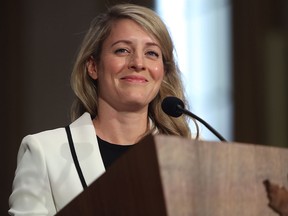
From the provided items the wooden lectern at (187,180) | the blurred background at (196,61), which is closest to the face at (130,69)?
the wooden lectern at (187,180)

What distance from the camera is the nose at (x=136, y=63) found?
8.59 ft

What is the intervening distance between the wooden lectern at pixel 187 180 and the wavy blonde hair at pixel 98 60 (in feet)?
2.98

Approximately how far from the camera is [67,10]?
4926 mm

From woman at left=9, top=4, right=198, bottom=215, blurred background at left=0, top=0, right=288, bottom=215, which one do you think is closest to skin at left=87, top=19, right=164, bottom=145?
woman at left=9, top=4, right=198, bottom=215

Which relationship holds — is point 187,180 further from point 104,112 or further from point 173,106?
point 104,112

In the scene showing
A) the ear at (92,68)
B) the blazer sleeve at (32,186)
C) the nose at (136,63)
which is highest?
the nose at (136,63)

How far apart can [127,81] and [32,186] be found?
0.45 metres

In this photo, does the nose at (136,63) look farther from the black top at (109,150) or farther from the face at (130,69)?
the black top at (109,150)

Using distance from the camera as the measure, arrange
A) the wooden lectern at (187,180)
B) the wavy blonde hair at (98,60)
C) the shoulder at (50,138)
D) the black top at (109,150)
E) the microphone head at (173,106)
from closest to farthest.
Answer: the wooden lectern at (187,180) → the microphone head at (173,106) → the shoulder at (50,138) → the black top at (109,150) → the wavy blonde hair at (98,60)

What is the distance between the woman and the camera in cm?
243

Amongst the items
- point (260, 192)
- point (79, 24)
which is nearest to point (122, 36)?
point (260, 192)

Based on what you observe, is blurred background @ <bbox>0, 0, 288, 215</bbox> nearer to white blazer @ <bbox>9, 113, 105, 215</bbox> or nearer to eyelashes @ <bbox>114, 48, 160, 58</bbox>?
eyelashes @ <bbox>114, 48, 160, 58</bbox>

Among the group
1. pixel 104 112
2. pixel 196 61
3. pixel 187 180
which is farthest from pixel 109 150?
pixel 196 61

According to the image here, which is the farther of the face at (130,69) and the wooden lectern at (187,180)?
the face at (130,69)
